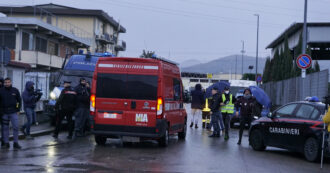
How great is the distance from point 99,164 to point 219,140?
7.49m

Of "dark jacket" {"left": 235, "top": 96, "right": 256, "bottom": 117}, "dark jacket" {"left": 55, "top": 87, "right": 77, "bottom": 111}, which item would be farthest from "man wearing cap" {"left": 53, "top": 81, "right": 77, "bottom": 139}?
"dark jacket" {"left": 235, "top": 96, "right": 256, "bottom": 117}

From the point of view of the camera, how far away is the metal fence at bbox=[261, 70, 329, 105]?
19641 millimetres

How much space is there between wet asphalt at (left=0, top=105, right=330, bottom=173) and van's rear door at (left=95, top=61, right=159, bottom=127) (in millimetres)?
838

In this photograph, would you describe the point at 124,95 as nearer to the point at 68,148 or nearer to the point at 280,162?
the point at 68,148

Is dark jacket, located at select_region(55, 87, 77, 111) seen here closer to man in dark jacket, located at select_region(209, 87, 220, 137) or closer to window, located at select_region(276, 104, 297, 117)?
man in dark jacket, located at select_region(209, 87, 220, 137)

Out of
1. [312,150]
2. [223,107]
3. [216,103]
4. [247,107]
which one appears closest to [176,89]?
[247,107]

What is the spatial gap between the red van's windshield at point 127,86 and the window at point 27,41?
95.2 ft

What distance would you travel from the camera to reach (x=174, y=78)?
15.7 m

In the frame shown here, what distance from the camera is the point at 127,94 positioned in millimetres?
13766

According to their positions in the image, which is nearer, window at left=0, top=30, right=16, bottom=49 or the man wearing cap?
the man wearing cap

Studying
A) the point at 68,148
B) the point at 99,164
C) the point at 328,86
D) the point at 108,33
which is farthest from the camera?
the point at 108,33

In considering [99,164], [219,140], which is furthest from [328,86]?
[99,164]

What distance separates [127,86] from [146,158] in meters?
2.60

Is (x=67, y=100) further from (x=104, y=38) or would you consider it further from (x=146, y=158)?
(x=104, y=38)
